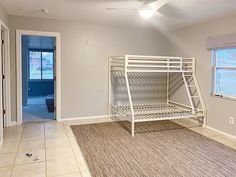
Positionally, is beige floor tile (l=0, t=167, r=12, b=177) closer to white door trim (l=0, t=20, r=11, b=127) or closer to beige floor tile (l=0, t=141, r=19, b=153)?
beige floor tile (l=0, t=141, r=19, b=153)

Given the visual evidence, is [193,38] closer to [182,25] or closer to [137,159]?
[182,25]

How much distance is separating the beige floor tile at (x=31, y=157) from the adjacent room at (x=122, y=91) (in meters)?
0.03

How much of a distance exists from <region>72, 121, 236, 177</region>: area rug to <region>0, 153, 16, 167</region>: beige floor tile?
96 centimetres

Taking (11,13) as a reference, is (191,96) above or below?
below

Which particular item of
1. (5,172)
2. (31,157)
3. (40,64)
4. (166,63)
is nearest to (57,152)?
(31,157)

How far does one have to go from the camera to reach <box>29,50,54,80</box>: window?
9623mm

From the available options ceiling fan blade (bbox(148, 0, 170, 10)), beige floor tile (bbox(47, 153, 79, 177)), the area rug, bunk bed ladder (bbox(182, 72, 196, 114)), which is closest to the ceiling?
ceiling fan blade (bbox(148, 0, 170, 10))

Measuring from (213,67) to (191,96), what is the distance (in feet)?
2.68

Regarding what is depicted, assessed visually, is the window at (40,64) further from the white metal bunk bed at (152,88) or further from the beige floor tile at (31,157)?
the beige floor tile at (31,157)

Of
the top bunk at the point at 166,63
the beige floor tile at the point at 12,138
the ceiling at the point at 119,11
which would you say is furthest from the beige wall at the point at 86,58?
the beige floor tile at the point at 12,138

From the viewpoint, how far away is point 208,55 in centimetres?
433

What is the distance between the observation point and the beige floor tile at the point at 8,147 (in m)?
3.21

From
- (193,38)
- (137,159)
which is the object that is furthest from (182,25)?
(137,159)

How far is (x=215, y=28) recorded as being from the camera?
414cm
